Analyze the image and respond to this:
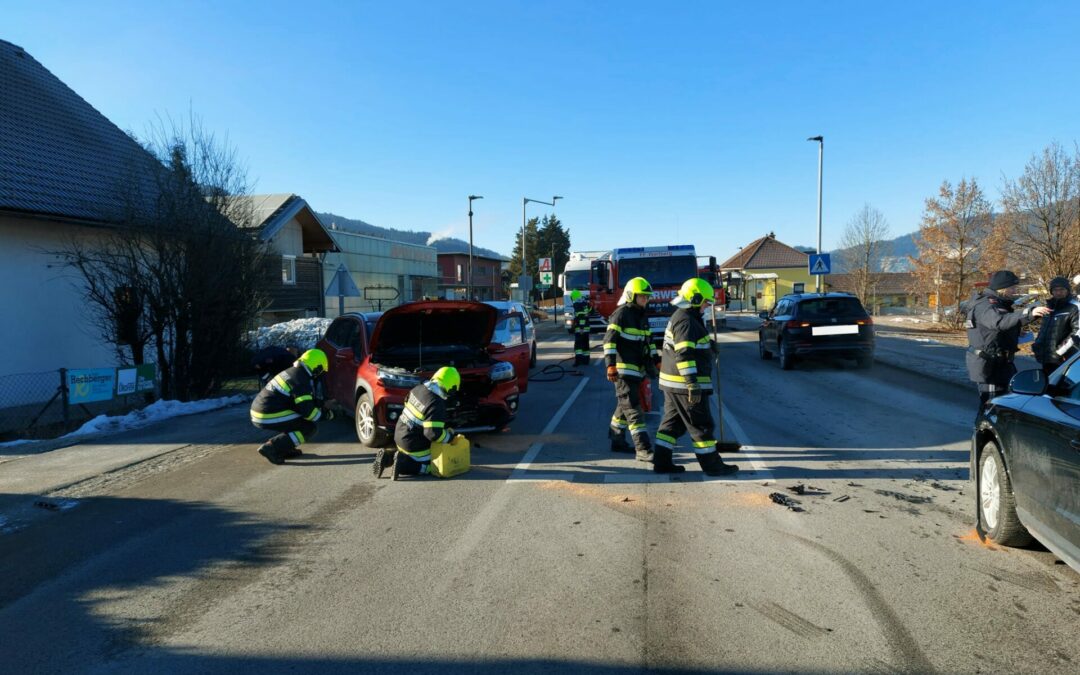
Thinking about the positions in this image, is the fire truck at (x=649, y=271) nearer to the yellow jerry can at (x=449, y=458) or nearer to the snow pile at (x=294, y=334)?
the snow pile at (x=294, y=334)

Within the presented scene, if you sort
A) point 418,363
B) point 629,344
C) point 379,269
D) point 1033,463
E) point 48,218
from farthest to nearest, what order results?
1. point 379,269
2. point 48,218
3. point 418,363
4. point 629,344
5. point 1033,463

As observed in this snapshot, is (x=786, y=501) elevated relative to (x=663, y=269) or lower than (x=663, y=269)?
lower

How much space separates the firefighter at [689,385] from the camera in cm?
629

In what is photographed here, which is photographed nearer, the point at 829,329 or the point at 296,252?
the point at 829,329

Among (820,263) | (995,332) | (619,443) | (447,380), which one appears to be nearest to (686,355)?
(619,443)

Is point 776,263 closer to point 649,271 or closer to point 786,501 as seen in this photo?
point 649,271

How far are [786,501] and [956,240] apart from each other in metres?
26.4

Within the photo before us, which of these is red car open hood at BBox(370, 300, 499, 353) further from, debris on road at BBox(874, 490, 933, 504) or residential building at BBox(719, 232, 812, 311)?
residential building at BBox(719, 232, 812, 311)

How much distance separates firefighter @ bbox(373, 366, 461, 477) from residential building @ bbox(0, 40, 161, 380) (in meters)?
8.38

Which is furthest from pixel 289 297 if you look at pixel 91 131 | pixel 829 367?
pixel 829 367

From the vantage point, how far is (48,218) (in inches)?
501

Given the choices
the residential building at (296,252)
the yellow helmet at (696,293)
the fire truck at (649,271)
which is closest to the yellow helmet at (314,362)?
the yellow helmet at (696,293)

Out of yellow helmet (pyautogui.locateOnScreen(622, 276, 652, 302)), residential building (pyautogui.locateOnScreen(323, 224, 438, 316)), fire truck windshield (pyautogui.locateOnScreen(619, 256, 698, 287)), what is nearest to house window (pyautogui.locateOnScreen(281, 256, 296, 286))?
residential building (pyautogui.locateOnScreen(323, 224, 438, 316))

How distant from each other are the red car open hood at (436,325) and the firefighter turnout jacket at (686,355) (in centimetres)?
293
